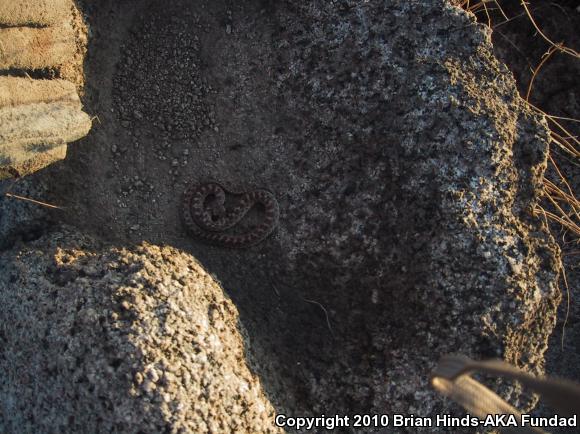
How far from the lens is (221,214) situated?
11.9 feet

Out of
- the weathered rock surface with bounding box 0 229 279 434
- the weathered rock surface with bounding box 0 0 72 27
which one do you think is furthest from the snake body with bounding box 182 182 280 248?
the weathered rock surface with bounding box 0 0 72 27

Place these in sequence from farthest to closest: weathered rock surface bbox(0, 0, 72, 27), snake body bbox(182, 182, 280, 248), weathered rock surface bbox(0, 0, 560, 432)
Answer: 1. snake body bbox(182, 182, 280, 248)
2. weathered rock surface bbox(0, 0, 560, 432)
3. weathered rock surface bbox(0, 0, 72, 27)

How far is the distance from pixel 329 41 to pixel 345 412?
2.17 meters

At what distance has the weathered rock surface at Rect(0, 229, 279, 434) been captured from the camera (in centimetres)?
257

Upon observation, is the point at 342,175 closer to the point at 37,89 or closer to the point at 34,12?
the point at 37,89

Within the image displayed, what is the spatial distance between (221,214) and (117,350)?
126 centimetres

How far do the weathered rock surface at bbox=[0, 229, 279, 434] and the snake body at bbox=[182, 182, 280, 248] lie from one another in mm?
550

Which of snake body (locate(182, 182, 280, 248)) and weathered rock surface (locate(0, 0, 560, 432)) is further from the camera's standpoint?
snake body (locate(182, 182, 280, 248))

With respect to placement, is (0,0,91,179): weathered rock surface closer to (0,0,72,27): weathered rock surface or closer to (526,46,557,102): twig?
(0,0,72,27): weathered rock surface

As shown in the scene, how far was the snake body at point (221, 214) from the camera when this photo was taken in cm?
351

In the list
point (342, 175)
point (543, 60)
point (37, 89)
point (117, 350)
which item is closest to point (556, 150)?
point (543, 60)

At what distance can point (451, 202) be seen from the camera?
304cm

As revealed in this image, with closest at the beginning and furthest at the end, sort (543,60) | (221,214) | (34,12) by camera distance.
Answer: (34,12) → (221,214) → (543,60)

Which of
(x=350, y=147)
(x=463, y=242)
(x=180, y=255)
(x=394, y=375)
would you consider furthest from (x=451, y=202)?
(x=180, y=255)
